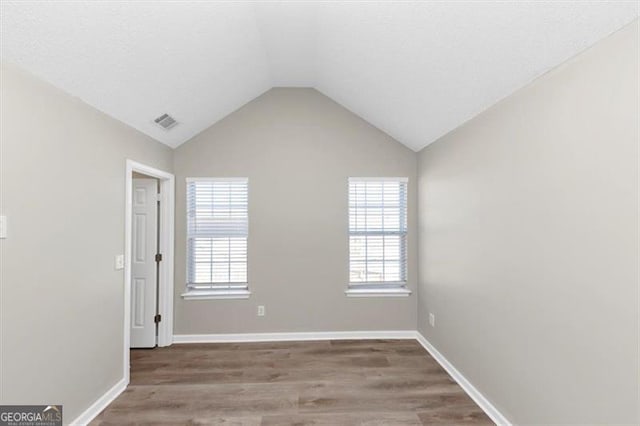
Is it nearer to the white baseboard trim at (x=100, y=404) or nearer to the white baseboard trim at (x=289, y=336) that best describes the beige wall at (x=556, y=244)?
the white baseboard trim at (x=289, y=336)

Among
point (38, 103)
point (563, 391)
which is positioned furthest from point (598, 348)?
point (38, 103)

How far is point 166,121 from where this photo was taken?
3275mm

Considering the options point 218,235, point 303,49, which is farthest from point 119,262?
point 303,49

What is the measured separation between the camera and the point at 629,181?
141 centimetres

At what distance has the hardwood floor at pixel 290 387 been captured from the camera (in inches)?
96.1

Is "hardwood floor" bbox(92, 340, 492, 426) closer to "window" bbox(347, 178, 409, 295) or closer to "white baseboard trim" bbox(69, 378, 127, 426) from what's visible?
"white baseboard trim" bbox(69, 378, 127, 426)

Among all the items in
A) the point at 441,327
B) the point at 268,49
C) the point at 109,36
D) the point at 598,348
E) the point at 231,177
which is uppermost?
the point at 268,49

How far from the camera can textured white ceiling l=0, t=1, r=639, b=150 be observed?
169 centimetres

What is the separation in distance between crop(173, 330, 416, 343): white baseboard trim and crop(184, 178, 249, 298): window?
0.55 m

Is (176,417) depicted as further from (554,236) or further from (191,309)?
(554,236)

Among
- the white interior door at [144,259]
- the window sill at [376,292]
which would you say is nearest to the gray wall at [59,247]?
the white interior door at [144,259]

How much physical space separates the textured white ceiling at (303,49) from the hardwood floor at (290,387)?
7.92 feet

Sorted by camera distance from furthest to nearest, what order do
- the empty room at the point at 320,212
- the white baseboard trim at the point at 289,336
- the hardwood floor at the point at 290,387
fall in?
the white baseboard trim at the point at 289,336 < the hardwood floor at the point at 290,387 < the empty room at the point at 320,212

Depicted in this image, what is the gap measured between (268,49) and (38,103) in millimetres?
1880
